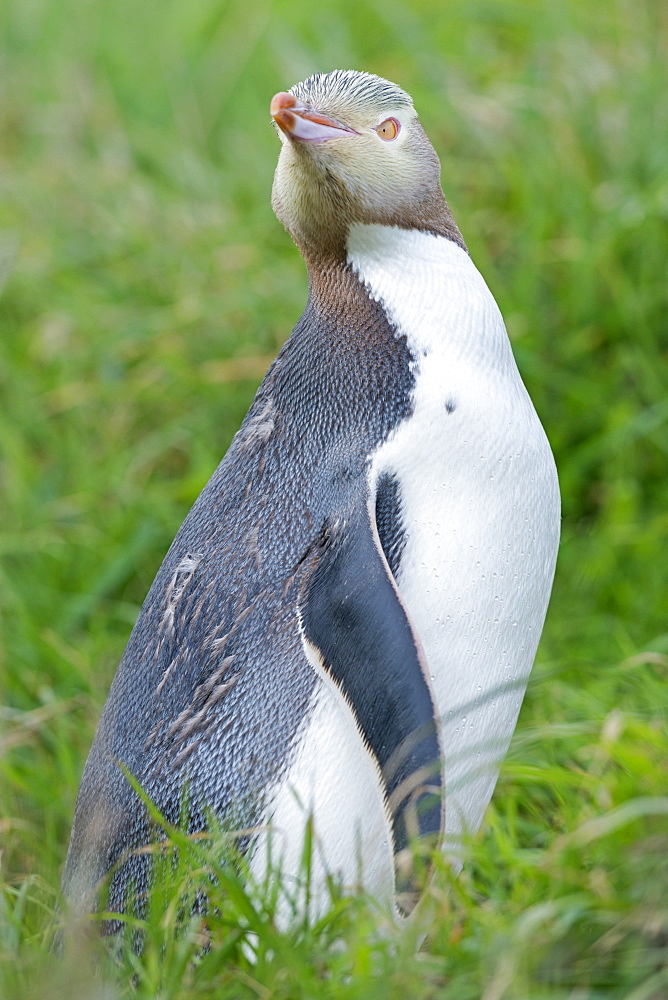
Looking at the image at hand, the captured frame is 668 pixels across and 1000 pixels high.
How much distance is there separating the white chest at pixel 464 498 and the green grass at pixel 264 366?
12 cm

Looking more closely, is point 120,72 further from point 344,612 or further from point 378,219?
point 344,612

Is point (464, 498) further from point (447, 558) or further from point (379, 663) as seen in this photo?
point (379, 663)

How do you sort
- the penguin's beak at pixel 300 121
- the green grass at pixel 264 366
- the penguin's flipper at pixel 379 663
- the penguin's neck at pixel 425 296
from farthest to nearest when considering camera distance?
1. the penguin's neck at pixel 425 296
2. the penguin's beak at pixel 300 121
3. the penguin's flipper at pixel 379 663
4. the green grass at pixel 264 366

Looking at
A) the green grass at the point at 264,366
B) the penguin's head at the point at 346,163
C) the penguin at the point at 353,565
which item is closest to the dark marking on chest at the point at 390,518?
the penguin at the point at 353,565

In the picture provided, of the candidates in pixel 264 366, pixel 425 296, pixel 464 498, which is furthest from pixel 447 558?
pixel 264 366

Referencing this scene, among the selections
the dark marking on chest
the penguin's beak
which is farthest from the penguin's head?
the dark marking on chest

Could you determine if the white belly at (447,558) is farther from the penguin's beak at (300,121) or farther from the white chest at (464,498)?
the penguin's beak at (300,121)

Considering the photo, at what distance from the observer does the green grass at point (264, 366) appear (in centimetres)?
155

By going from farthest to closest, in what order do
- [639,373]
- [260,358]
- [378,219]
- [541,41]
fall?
[541,41] < [260,358] < [639,373] < [378,219]

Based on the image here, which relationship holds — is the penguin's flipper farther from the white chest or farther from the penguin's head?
the penguin's head

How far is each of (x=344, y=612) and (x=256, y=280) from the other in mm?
2171

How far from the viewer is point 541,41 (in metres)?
4.18

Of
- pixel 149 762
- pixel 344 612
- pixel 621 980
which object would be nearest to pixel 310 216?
pixel 344 612

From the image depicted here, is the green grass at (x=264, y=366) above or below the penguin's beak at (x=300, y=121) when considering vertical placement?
below
